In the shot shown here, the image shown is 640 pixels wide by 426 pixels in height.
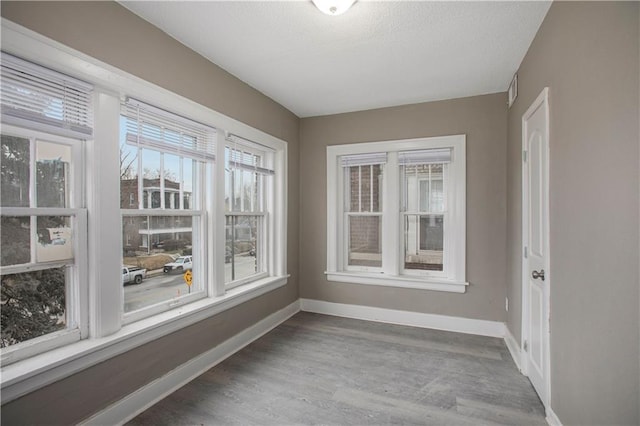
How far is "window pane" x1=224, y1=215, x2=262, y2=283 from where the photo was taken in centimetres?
309

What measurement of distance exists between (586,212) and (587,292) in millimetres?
393

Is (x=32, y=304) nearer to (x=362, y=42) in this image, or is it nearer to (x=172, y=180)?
(x=172, y=180)

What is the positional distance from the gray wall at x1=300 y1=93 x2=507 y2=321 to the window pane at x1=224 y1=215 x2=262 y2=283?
0.94 metres

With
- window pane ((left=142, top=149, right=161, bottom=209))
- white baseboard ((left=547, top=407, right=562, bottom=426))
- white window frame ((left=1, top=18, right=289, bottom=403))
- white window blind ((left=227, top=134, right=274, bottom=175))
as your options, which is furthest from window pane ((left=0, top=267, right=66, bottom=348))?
white baseboard ((left=547, top=407, right=562, bottom=426))

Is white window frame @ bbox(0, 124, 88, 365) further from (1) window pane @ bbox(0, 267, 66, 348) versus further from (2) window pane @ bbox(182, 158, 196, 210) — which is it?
(2) window pane @ bbox(182, 158, 196, 210)

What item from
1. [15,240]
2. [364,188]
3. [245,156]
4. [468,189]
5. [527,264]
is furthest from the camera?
[364,188]

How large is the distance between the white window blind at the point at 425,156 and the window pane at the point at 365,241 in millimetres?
811

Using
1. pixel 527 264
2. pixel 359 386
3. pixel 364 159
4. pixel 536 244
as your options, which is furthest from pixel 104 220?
pixel 527 264

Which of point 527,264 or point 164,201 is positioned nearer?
point 164,201

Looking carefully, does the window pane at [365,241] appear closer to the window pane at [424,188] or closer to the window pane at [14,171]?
the window pane at [424,188]

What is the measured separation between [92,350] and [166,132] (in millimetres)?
1520

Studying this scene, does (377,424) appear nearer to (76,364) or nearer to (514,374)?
(514,374)

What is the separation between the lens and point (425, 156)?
11.9ft

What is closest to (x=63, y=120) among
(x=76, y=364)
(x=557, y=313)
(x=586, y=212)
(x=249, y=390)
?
(x=76, y=364)
